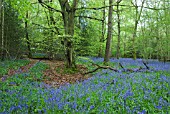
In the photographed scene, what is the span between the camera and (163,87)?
6.33m

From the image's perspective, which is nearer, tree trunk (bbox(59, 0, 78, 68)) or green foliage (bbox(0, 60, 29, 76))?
green foliage (bbox(0, 60, 29, 76))

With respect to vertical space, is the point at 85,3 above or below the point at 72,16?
above

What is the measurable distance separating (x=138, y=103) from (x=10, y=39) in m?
16.1

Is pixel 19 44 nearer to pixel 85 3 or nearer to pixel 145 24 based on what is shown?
pixel 85 3

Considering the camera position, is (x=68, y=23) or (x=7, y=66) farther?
(x=7, y=66)

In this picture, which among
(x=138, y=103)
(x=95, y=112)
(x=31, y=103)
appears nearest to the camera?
(x=95, y=112)

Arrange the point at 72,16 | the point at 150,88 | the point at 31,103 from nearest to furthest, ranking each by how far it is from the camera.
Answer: the point at 31,103, the point at 150,88, the point at 72,16

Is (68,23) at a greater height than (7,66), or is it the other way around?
(68,23)

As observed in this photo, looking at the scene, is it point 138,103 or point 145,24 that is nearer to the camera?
Result: point 138,103

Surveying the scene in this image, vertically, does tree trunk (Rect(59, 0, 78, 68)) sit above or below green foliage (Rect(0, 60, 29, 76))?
above

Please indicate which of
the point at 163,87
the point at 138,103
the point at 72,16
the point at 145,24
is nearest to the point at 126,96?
the point at 138,103

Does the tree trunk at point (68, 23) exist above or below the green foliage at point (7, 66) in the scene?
above

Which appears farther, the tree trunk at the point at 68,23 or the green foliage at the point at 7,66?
the tree trunk at the point at 68,23

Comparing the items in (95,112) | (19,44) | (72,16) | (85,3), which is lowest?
(95,112)
